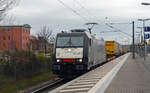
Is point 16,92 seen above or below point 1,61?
below

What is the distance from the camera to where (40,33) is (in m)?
42.0

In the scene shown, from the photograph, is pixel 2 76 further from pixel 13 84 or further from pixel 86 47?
pixel 86 47

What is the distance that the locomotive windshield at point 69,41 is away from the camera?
1750cm

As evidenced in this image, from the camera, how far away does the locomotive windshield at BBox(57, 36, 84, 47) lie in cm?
1750

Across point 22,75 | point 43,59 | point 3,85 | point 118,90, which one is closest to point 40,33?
point 43,59

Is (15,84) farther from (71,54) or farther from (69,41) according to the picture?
(69,41)

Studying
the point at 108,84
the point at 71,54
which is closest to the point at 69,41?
the point at 71,54

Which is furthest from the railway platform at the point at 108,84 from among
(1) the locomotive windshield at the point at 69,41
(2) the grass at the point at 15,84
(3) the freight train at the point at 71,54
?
(2) the grass at the point at 15,84

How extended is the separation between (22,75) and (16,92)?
4.20 metres

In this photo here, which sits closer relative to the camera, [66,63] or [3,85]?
[3,85]

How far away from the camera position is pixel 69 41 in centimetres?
1767

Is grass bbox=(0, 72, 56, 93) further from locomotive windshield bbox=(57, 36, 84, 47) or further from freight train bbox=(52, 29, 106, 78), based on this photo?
locomotive windshield bbox=(57, 36, 84, 47)

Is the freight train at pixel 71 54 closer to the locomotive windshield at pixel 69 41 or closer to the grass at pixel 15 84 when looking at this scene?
the locomotive windshield at pixel 69 41

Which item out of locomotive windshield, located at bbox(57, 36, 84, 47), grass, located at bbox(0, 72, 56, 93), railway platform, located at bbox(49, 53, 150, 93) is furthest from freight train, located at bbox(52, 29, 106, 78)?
grass, located at bbox(0, 72, 56, 93)
